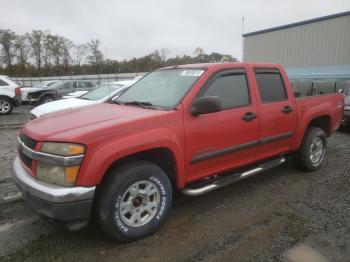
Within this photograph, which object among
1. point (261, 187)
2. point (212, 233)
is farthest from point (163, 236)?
point (261, 187)

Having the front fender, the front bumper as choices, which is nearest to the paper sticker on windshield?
the front fender

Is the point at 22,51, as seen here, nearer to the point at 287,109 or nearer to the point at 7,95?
the point at 7,95

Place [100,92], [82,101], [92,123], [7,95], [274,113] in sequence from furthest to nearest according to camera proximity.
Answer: [7,95] < [100,92] < [82,101] < [274,113] < [92,123]

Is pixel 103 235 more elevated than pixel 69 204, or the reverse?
pixel 69 204

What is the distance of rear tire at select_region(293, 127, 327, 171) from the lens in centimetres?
514

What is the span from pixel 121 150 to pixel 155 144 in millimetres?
388

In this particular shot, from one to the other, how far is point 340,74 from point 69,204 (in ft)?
51.2

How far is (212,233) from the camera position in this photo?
333 cm

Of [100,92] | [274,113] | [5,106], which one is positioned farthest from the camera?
[5,106]

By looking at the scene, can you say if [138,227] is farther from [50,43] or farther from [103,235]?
[50,43]

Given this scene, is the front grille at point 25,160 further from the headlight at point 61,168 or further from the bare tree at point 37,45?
the bare tree at point 37,45

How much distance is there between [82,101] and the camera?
805 cm

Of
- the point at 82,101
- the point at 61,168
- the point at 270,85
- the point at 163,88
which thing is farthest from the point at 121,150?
the point at 82,101

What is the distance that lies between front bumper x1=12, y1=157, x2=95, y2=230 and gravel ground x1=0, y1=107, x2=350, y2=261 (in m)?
0.41
